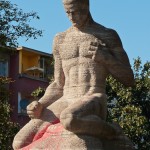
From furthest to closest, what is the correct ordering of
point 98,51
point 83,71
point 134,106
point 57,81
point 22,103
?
point 22,103 → point 134,106 → point 57,81 → point 83,71 → point 98,51

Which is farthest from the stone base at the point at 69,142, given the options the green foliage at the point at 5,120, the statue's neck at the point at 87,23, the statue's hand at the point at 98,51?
the green foliage at the point at 5,120

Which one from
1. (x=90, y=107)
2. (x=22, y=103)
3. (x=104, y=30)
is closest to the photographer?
(x=90, y=107)

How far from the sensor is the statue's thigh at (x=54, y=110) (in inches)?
425

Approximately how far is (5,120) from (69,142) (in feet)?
36.8

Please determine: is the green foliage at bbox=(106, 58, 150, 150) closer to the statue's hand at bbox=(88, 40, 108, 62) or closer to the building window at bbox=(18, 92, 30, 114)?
the statue's hand at bbox=(88, 40, 108, 62)

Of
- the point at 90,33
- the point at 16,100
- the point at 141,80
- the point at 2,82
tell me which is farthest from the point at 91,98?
the point at 16,100

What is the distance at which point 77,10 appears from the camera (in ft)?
36.0

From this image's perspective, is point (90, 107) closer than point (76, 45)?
Yes

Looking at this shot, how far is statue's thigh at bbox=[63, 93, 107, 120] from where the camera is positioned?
10062mm

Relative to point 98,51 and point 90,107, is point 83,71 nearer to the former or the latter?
point 98,51

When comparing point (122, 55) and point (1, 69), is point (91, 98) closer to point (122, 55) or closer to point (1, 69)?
point (122, 55)

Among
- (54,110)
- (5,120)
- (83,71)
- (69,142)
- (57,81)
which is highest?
(83,71)

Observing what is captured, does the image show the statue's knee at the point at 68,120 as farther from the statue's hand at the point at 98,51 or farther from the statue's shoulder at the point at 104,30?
the statue's shoulder at the point at 104,30

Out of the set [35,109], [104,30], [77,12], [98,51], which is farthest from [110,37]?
[35,109]
